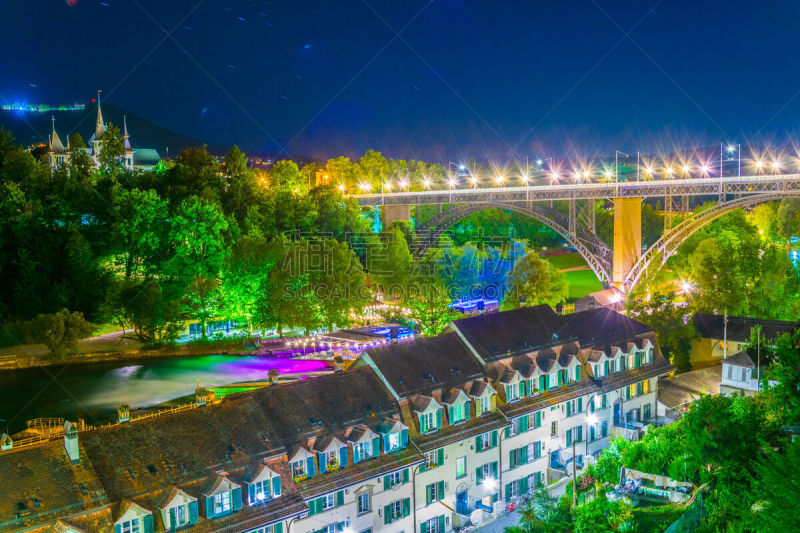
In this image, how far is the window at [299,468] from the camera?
20.7 metres

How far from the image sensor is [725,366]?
108ft

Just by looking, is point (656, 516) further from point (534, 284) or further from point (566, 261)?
point (566, 261)

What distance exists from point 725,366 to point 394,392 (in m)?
17.6

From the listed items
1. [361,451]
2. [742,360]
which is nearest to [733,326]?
[742,360]

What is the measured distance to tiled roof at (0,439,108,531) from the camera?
1608cm

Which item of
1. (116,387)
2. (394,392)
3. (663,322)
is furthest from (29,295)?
(663,322)

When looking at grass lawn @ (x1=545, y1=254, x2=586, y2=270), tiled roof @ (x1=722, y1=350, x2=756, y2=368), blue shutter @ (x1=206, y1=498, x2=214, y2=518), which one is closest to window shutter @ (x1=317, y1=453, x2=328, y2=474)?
blue shutter @ (x1=206, y1=498, x2=214, y2=518)

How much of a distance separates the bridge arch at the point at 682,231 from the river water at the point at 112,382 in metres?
26.2

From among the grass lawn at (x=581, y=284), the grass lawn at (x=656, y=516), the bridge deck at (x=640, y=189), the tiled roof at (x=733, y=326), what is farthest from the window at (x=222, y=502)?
the grass lawn at (x=581, y=284)

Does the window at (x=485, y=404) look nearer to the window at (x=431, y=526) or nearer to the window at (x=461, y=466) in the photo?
the window at (x=461, y=466)

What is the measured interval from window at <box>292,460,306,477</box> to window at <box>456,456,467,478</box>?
22.4 feet

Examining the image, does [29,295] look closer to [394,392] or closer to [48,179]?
[48,179]

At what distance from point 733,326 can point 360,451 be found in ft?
98.5

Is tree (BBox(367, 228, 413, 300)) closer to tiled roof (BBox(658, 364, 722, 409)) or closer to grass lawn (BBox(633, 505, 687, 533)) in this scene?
tiled roof (BBox(658, 364, 722, 409))
